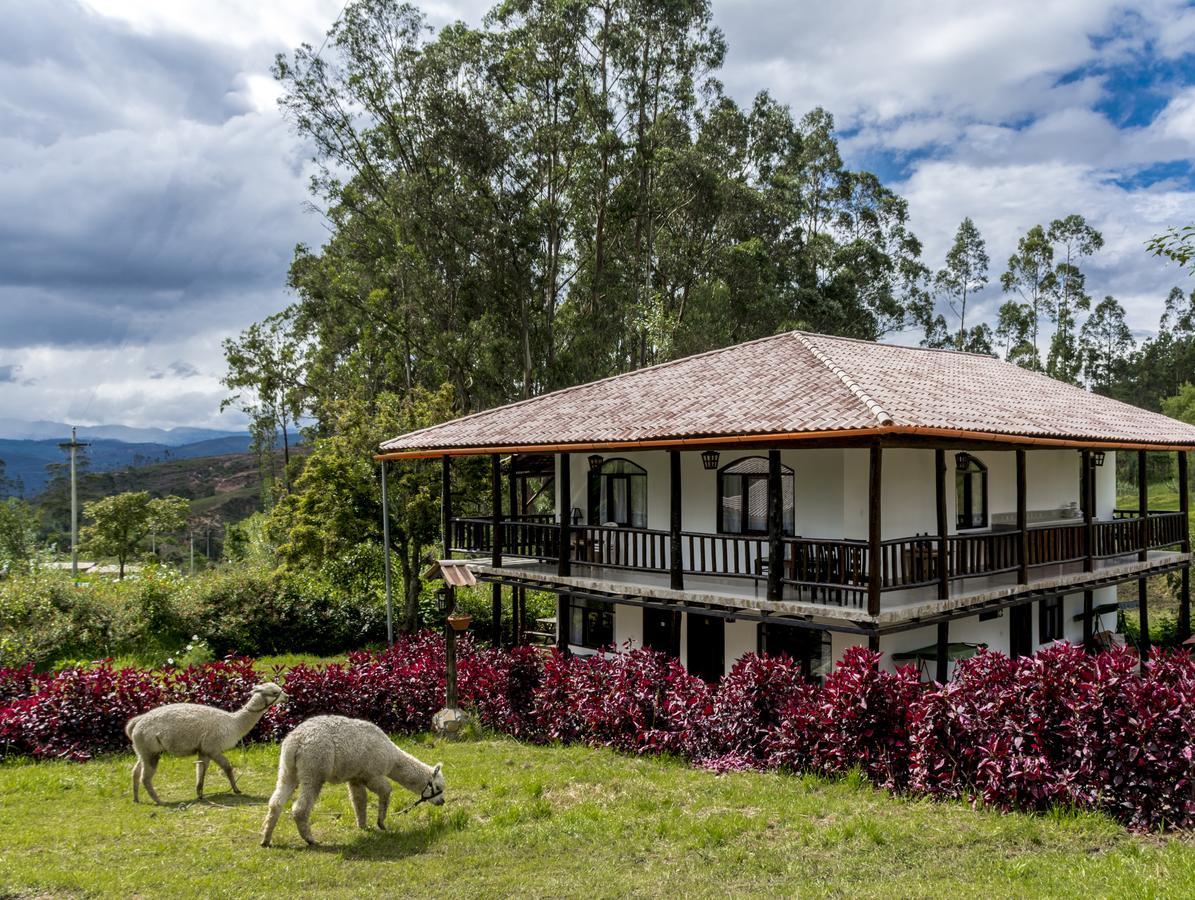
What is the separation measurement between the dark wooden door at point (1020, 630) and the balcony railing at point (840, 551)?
1.52 m

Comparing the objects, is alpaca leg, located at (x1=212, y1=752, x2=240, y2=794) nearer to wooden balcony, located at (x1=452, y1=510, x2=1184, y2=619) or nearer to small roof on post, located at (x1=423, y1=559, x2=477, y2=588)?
small roof on post, located at (x1=423, y1=559, x2=477, y2=588)

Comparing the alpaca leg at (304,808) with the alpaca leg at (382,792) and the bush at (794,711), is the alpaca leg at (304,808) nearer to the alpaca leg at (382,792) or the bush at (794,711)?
the alpaca leg at (382,792)

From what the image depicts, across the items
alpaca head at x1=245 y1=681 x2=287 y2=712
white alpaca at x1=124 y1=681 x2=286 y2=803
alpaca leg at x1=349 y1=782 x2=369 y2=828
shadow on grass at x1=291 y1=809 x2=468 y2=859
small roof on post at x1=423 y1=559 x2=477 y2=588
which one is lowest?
shadow on grass at x1=291 y1=809 x2=468 y2=859

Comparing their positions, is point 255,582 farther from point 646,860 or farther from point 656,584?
point 646,860

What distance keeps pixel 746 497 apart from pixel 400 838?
8.54m

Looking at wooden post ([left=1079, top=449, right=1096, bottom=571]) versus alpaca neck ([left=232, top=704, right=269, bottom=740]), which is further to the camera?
wooden post ([left=1079, top=449, right=1096, bottom=571])

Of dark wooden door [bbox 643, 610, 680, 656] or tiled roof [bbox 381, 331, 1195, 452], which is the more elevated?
tiled roof [bbox 381, 331, 1195, 452]

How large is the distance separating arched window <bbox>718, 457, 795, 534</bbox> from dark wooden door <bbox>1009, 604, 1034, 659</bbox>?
561 centimetres

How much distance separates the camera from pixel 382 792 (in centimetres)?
836

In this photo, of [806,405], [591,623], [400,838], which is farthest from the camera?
[591,623]

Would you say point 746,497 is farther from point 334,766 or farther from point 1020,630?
point 334,766

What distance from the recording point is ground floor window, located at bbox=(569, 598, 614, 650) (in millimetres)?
17969

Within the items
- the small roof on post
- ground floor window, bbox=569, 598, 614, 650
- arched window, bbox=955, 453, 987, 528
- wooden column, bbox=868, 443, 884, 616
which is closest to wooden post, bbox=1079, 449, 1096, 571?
arched window, bbox=955, 453, 987, 528

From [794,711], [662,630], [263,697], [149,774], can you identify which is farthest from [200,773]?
[662,630]
